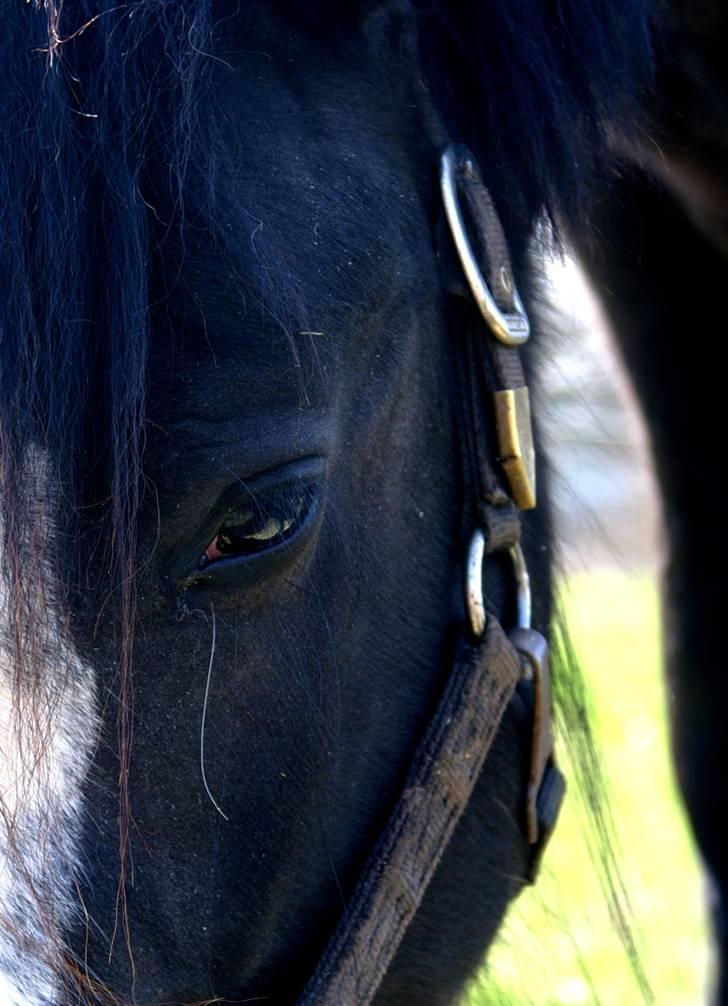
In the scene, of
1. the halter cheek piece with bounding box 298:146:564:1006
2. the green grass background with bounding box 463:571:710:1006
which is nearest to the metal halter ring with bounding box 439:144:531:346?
the halter cheek piece with bounding box 298:146:564:1006

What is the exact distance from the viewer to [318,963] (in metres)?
0.89

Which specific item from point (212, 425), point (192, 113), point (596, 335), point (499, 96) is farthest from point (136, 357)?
point (596, 335)

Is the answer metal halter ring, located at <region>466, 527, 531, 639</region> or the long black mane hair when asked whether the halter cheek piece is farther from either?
the long black mane hair

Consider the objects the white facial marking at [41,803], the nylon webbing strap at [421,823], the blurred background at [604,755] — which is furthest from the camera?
the blurred background at [604,755]

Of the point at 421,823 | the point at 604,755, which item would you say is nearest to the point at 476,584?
the point at 421,823

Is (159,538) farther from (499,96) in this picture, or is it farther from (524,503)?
(499,96)

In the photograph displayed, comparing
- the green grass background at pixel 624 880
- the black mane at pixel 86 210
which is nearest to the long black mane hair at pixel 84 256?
the black mane at pixel 86 210

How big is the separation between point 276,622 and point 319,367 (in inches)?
7.1

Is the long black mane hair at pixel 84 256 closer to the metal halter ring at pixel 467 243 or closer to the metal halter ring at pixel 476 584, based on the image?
the metal halter ring at pixel 467 243

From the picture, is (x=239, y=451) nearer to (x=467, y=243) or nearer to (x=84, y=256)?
(x=84, y=256)

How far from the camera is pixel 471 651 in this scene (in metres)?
0.97

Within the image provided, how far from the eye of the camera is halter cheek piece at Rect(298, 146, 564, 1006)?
91 cm

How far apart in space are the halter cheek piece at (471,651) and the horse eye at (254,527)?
0.69 ft

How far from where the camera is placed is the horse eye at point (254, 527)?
81 cm
